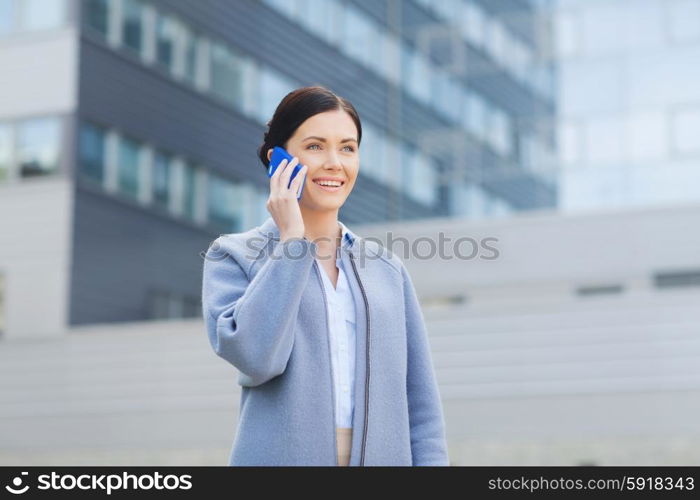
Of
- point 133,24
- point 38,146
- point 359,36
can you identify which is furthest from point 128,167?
point 359,36

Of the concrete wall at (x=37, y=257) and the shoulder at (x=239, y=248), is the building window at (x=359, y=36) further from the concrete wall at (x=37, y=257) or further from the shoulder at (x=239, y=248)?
the shoulder at (x=239, y=248)

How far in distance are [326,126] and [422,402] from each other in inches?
31.0

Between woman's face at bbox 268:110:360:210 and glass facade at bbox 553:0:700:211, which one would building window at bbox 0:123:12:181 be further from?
woman's face at bbox 268:110:360:210

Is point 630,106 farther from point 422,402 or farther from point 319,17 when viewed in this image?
point 422,402

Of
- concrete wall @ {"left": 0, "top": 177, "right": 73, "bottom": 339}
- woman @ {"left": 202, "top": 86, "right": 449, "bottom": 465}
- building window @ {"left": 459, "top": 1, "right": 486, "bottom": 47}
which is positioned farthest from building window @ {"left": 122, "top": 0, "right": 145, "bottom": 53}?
woman @ {"left": 202, "top": 86, "right": 449, "bottom": 465}

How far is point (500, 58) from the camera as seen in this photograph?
71.6 ft

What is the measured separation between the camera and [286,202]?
3.17 m

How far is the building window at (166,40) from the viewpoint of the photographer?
69.6 feet

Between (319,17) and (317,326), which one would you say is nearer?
(317,326)

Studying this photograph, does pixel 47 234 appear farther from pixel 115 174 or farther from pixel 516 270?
pixel 516 270

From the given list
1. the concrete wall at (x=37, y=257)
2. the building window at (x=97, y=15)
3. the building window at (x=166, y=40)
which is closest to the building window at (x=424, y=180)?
the building window at (x=166, y=40)

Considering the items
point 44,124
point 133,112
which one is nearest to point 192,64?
point 133,112

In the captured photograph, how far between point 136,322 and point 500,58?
7.81 m
